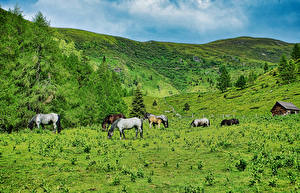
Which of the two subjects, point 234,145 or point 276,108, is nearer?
point 234,145

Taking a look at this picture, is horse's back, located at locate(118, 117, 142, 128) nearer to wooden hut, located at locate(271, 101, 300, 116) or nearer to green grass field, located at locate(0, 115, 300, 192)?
green grass field, located at locate(0, 115, 300, 192)

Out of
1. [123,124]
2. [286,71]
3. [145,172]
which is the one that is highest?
[286,71]

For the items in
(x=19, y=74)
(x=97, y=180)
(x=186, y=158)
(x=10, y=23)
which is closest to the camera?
(x=97, y=180)

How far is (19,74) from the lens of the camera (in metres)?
29.8

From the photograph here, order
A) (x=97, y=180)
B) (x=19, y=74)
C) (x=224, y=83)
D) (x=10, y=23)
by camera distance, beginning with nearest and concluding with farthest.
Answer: (x=97, y=180) → (x=19, y=74) → (x=10, y=23) → (x=224, y=83)

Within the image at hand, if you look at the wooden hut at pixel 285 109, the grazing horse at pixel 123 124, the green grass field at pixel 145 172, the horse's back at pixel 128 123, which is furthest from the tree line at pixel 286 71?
the grazing horse at pixel 123 124

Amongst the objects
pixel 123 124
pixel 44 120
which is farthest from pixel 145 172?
pixel 44 120

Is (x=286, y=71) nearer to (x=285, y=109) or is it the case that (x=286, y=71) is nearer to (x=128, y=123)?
(x=285, y=109)

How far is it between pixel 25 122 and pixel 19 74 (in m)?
7.55

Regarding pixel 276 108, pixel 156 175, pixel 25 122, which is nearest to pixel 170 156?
pixel 156 175

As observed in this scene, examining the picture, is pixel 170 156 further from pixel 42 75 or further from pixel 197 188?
pixel 42 75

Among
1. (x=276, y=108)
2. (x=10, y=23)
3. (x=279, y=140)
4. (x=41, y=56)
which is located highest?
(x=10, y=23)

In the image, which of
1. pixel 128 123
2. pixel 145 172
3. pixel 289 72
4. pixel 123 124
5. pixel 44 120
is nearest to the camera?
pixel 145 172

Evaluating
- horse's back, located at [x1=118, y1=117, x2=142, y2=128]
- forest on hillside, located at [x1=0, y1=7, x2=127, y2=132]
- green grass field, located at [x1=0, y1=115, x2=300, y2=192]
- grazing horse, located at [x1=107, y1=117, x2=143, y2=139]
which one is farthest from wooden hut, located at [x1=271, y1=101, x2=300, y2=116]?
forest on hillside, located at [x1=0, y1=7, x2=127, y2=132]
